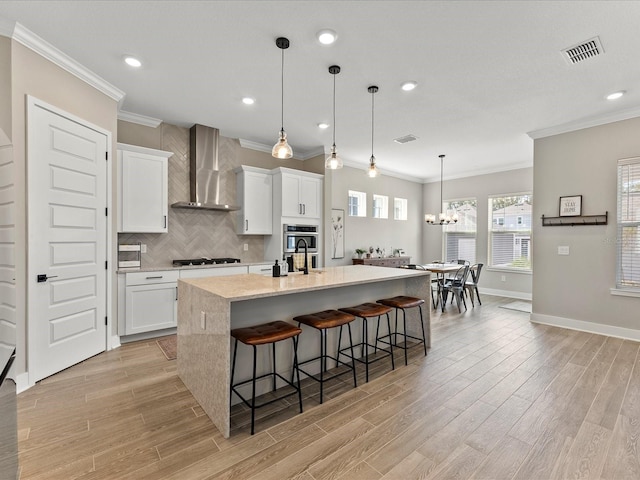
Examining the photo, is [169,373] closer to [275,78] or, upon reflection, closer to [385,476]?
[385,476]

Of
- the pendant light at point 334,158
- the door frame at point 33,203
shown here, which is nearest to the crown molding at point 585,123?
the pendant light at point 334,158

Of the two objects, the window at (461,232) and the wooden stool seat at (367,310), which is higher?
the window at (461,232)

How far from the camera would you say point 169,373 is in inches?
116

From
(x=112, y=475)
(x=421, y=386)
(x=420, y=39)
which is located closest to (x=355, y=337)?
(x=421, y=386)

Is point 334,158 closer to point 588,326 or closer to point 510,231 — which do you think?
point 588,326

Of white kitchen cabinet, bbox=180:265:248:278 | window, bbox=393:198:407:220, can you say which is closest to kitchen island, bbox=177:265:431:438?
white kitchen cabinet, bbox=180:265:248:278

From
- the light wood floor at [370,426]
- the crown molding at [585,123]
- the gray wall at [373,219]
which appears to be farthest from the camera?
the gray wall at [373,219]

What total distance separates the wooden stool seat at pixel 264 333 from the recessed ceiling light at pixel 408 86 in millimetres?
2825

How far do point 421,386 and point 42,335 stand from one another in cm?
347

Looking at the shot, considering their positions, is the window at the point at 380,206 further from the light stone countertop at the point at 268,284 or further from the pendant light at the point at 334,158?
the light stone countertop at the point at 268,284

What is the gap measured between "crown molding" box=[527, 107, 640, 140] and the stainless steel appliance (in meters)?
3.87

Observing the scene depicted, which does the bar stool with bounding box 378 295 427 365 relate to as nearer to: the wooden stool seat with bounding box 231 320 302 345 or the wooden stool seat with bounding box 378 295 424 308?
the wooden stool seat with bounding box 378 295 424 308

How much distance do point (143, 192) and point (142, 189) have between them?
40 mm

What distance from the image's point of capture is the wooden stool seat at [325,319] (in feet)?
8.11
